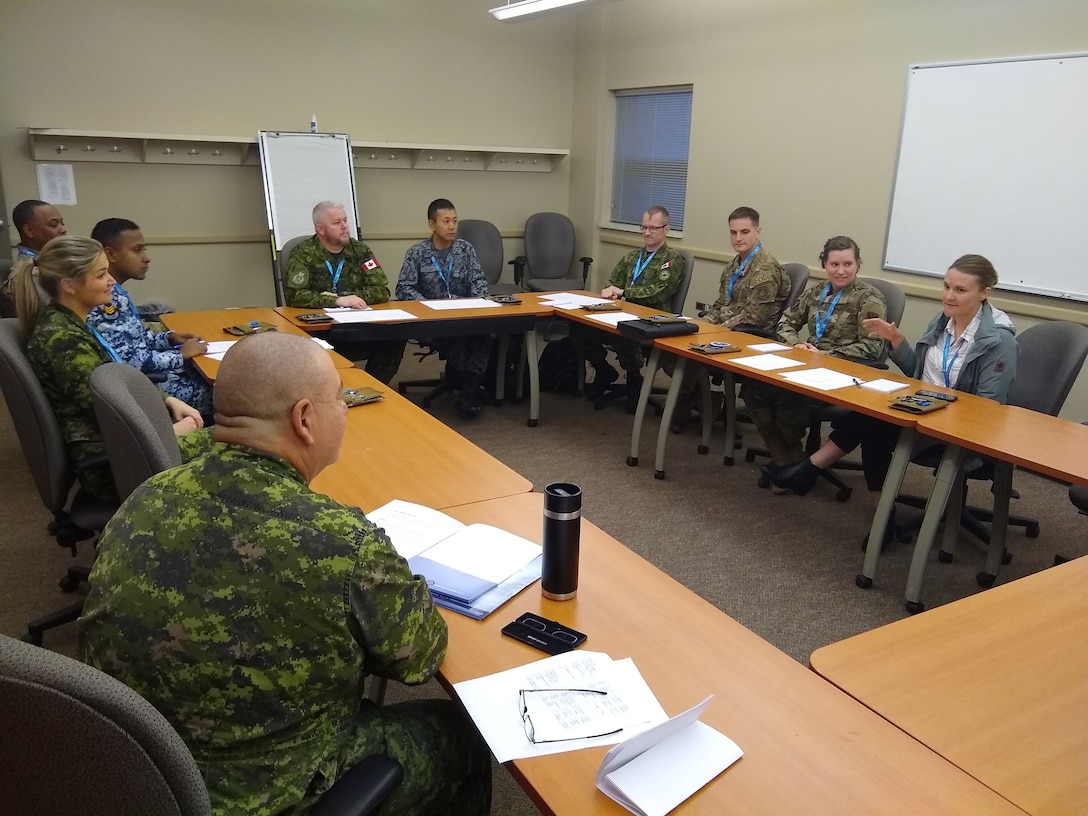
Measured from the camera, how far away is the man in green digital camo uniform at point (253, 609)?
1077 mm

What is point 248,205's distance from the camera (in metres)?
5.88

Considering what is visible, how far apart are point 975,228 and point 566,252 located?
334 centimetres

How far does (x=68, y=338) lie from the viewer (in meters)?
2.37

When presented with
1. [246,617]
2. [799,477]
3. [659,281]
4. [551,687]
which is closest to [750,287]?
[659,281]

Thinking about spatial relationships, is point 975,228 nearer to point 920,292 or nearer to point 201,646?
point 920,292

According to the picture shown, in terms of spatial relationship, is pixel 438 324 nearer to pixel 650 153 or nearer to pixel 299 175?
pixel 299 175

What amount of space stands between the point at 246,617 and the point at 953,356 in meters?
2.98

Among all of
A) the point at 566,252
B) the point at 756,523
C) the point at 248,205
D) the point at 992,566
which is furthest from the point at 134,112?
the point at 992,566

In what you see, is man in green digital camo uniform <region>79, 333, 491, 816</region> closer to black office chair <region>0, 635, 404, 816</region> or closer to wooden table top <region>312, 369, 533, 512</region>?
black office chair <region>0, 635, 404, 816</region>

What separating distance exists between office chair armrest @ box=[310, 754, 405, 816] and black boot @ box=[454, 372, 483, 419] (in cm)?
370

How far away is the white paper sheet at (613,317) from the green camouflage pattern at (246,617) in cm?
315

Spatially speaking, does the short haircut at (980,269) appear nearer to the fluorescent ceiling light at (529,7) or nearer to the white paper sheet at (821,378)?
the white paper sheet at (821,378)

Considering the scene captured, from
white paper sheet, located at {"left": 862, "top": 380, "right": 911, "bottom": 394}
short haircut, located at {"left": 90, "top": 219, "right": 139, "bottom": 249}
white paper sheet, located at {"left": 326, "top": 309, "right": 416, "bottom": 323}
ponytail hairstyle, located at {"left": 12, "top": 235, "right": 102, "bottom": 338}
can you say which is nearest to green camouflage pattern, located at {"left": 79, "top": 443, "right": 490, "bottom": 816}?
ponytail hairstyle, located at {"left": 12, "top": 235, "right": 102, "bottom": 338}

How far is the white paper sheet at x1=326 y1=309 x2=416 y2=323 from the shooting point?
3.96 m
